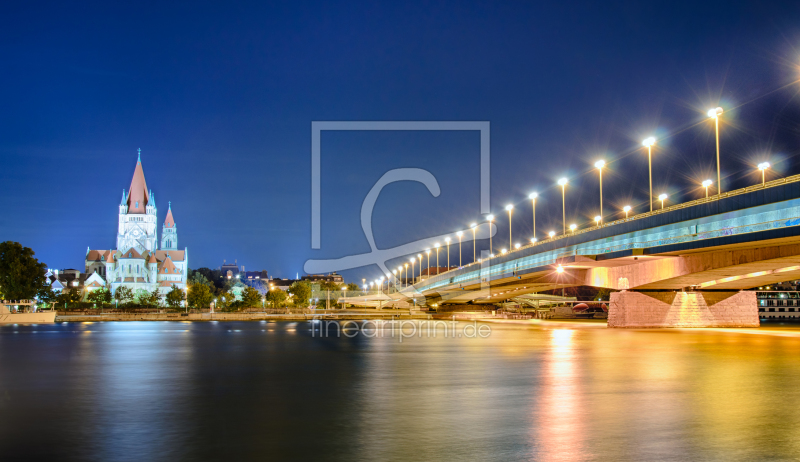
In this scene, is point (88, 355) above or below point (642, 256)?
below

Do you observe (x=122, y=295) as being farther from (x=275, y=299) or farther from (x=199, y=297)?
(x=275, y=299)

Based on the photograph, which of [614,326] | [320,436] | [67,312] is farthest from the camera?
[67,312]

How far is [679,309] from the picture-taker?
198ft

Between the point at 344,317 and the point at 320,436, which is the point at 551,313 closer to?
the point at 344,317

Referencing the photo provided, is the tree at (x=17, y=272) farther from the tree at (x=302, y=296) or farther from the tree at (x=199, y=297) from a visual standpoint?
the tree at (x=302, y=296)

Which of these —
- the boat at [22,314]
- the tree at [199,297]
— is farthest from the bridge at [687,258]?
the tree at [199,297]

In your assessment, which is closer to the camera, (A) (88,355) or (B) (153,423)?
(B) (153,423)

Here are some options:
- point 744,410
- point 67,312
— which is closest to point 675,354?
point 744,410

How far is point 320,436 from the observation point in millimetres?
12891

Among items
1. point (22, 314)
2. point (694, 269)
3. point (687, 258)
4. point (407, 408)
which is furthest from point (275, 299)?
point (407, 408)

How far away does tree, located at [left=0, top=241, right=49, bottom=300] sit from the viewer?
104562 millimetres

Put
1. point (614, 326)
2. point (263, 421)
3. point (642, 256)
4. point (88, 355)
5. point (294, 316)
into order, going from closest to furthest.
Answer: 1. point (263, 421)
2. point (88, 355)
3. point (642, 256)
4. point (614, 326)
5. point (294, 316)

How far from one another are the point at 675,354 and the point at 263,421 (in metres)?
24.2

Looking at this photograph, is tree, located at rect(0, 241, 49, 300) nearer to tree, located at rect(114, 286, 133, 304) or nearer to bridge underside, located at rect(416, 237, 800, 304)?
tree, located at rect(114, 286, 133, 304)
